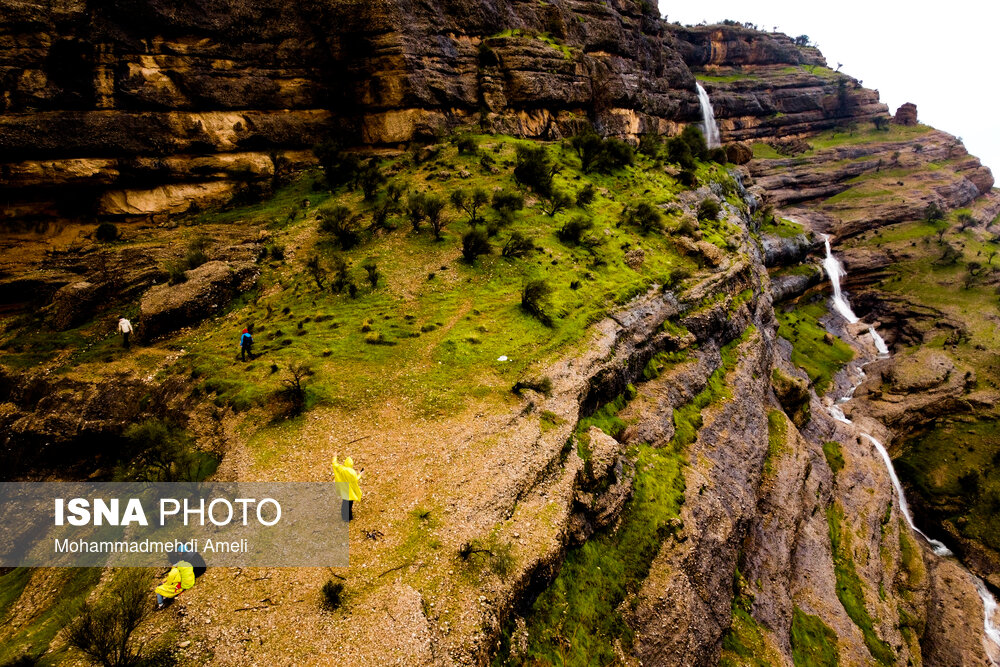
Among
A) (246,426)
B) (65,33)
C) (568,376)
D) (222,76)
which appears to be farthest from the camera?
(222,76)

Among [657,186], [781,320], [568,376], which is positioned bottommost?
[781,320]

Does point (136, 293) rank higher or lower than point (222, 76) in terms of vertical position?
lower

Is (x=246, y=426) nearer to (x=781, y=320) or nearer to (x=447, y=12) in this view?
(x=447, y=12)

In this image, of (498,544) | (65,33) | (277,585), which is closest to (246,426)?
(277,585)

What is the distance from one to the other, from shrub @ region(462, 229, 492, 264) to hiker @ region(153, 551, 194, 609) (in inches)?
945

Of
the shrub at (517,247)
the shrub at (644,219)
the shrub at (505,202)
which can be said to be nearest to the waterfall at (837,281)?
the shrub at (644,219)

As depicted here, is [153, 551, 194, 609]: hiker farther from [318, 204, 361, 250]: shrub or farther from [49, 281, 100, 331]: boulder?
[318, 204, 361, 250]: shrub

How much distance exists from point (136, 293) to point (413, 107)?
3333 centimetres

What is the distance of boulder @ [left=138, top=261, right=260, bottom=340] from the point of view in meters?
25.0

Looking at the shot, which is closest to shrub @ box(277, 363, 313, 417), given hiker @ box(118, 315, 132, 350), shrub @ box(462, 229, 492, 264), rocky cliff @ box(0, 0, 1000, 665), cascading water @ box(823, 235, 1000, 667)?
rocky cliff @ box(0, 0, 1000, 665)

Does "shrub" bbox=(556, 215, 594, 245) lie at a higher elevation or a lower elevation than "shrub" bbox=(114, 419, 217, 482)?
higher

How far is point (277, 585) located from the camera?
44.3 feet

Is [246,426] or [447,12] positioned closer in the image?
[246,426]

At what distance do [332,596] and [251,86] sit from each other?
161ft
